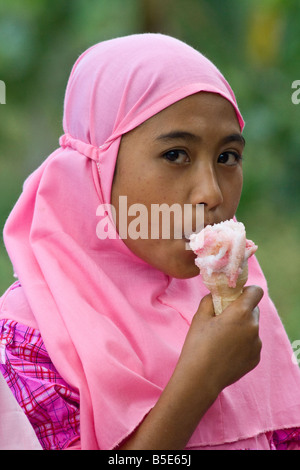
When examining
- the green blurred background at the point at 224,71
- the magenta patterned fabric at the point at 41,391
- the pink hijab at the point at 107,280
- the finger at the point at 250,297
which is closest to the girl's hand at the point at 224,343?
the finger at the point at 250,297

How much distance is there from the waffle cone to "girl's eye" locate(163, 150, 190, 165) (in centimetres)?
26

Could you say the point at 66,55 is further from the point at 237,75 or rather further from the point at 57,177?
the point at 57,177

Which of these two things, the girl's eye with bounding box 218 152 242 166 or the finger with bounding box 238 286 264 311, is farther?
the girl's eye with bounding box 218 152 242 166

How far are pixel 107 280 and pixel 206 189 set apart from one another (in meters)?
0.30

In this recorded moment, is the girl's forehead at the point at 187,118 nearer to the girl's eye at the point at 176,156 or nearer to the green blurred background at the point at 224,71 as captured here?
the girl's eye at the point at 176,156

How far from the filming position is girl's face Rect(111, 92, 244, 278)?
148 centimetres

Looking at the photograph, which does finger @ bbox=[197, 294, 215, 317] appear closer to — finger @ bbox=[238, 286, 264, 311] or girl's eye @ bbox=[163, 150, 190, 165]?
finger @ bbox=[238, 286, 264, 311]

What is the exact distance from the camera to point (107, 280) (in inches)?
61.3

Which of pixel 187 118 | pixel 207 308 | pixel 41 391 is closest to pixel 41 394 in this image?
pixel 41 391

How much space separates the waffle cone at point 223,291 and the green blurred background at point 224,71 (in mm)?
3075

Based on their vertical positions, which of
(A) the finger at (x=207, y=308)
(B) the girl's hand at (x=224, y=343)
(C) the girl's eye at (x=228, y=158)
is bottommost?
(B) the girl's hand at (x=224, y=343)

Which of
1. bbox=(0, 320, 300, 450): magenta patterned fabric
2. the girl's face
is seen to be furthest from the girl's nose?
bbox=(0, 320, 300, 450): magenta patterned fabric

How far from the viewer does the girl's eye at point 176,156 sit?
1.49 metres
